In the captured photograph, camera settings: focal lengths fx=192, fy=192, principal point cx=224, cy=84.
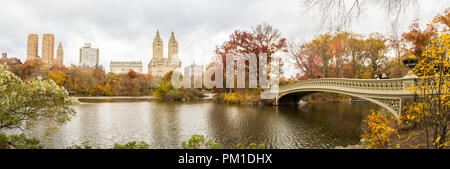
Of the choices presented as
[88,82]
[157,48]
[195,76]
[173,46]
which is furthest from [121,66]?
[195,76]

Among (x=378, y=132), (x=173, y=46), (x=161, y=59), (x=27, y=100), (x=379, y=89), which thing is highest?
(x=173, y=46)

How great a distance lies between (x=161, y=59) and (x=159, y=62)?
9.61 ft

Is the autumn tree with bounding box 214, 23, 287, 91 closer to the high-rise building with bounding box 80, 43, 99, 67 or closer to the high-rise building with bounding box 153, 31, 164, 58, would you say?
the high-rise building with bounding box 153, 31, 164, 58

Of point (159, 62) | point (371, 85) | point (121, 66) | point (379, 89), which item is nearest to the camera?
point (379, 89)

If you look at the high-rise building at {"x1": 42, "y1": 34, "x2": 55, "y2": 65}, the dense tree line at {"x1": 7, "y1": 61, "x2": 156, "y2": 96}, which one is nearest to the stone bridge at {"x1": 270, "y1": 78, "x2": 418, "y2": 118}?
the dense tree line at {"x1": 7, "y1": 61, "x2": 156, "y2": 96}

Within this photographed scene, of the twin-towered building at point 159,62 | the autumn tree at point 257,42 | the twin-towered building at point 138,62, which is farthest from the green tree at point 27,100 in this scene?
the twin-towered building at point 159,62

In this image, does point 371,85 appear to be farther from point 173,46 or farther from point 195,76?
point 173,46

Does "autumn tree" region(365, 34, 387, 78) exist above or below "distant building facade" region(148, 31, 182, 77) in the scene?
below

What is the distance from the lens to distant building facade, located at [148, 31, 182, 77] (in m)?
142

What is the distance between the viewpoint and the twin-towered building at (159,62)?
14162cm

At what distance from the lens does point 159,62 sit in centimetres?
14438

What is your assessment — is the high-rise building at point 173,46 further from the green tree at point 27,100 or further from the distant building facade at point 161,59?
the green tree at point 27,100

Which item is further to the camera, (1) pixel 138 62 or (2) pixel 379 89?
(1) pixel 138 62
